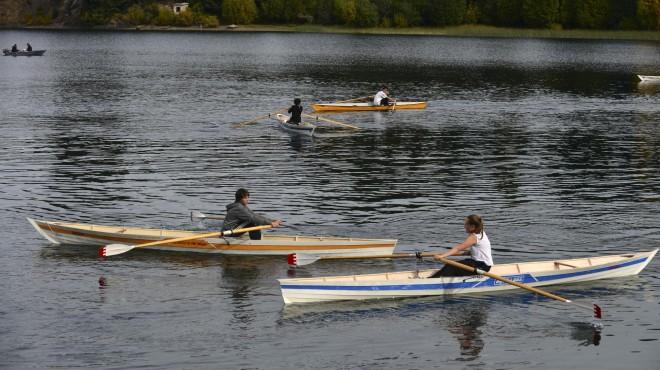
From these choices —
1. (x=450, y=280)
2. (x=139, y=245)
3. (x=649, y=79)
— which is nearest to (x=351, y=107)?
(x=139, y=245)

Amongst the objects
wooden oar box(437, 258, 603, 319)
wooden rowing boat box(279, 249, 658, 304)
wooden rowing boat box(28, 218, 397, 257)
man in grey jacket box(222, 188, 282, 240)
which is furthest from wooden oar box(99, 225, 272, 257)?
wooden oar box(437, 258, 603, 319)

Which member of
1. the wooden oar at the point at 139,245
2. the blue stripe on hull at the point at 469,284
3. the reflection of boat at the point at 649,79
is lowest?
the blue stripe on hull at the point at 469,284

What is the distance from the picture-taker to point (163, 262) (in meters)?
34.8

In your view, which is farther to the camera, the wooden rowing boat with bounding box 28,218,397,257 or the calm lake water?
the wooden rowing boat with bounding box 28,218,397,257

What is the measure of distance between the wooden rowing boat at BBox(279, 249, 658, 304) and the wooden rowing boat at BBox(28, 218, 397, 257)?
142 inches

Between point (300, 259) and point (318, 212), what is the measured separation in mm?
8525

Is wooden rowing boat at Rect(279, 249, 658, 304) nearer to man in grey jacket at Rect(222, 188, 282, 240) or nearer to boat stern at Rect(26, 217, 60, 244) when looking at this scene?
man in grey jacket at Rect(222, 188, 282, 240)

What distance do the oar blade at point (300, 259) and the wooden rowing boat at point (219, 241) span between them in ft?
1.28

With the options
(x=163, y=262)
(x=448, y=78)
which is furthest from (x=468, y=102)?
(x=163, y=262)

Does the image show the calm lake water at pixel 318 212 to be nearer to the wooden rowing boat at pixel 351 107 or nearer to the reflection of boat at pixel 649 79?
the wooden rowing boat at pixel 351 107

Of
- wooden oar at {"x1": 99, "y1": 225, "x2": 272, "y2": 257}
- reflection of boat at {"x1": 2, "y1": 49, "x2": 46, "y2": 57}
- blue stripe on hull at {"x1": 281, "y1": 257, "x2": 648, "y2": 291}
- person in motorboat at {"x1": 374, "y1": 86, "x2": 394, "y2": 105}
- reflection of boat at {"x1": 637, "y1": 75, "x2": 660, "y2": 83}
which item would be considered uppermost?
reflection of boat at {"x1": 2, "y1": 49, "x2": 46, "y2": 57}

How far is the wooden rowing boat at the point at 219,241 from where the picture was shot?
3462 centimetres

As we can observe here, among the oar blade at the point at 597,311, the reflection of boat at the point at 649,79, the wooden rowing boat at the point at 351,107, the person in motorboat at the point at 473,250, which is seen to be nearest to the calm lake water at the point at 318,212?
the oar blade at the point at 597,311

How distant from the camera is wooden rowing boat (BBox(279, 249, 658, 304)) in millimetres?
30094
